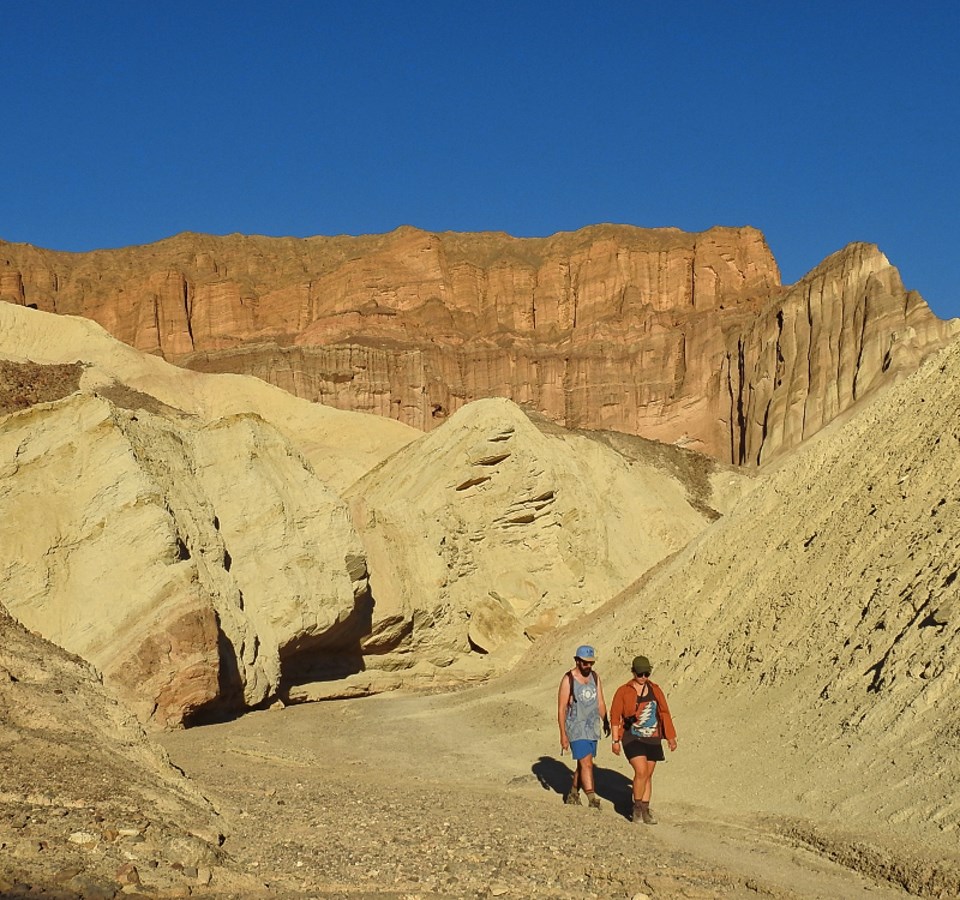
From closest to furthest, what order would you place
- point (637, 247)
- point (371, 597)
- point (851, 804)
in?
point (851, 804), point (371, 597), point (637, 247)

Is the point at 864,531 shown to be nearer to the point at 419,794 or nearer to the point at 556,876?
the point at 419,794

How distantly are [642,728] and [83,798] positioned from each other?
14.3ft

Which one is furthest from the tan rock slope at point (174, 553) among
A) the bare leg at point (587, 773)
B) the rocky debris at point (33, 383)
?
the rocky debris at point (33, 383)

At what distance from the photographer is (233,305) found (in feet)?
353


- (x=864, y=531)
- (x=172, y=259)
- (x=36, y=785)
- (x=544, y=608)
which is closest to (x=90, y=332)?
(x=544, y=608)

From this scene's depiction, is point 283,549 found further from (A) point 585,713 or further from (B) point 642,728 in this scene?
(B) point 642,728

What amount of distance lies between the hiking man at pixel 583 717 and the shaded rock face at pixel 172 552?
590cm

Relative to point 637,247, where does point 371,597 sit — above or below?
below

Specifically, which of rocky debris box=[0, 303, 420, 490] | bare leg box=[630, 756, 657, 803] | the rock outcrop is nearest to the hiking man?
bare leg box=[630, 756, 657, 803]

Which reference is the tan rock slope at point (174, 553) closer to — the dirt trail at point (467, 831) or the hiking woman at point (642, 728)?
the dirt trail at point (467, 831)

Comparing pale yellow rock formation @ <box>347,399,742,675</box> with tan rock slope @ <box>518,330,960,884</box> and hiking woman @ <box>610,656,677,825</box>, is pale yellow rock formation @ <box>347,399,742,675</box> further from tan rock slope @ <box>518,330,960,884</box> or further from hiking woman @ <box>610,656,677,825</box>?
hiking woman @ <box>610,656,677,825</box>

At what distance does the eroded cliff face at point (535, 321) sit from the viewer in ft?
248

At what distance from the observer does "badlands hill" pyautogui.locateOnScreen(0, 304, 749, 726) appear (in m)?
13.6

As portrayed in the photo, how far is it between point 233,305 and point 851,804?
341ft
